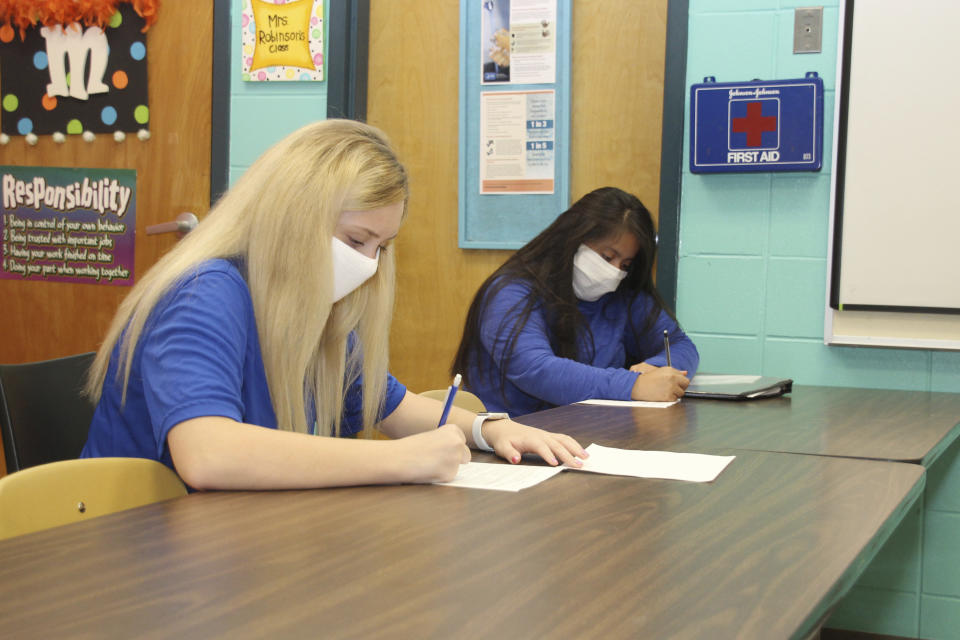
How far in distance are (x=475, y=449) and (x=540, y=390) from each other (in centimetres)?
79

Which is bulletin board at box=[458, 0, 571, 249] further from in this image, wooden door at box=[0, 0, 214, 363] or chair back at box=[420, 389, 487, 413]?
chair back at box=[420, 389, 487, 413]

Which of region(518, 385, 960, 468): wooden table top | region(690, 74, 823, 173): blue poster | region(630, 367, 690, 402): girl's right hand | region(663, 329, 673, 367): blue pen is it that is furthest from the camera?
region(690, 74, 823, 173): blue poster

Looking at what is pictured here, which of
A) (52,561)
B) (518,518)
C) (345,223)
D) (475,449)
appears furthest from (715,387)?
(52,561)

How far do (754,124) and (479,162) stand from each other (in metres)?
0.83

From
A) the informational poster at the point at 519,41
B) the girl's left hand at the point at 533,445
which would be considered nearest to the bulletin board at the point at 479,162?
the informational poster at the point at 519,41

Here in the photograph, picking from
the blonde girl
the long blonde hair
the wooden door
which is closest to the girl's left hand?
the blonde girl

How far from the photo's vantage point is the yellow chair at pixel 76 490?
104cm

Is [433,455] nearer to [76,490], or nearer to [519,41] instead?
[76,490]

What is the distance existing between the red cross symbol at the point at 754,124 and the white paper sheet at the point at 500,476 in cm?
148

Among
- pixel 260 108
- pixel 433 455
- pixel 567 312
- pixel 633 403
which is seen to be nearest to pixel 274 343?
pixel 433 455

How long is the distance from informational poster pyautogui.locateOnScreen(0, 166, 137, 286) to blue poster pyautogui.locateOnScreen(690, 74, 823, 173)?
1.86 meters

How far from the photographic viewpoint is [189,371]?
1.19 metres

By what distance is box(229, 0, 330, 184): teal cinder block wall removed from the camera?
2.98 m

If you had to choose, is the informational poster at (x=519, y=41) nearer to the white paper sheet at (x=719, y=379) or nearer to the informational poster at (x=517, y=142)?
the informational poster at (x=517, y=142)
